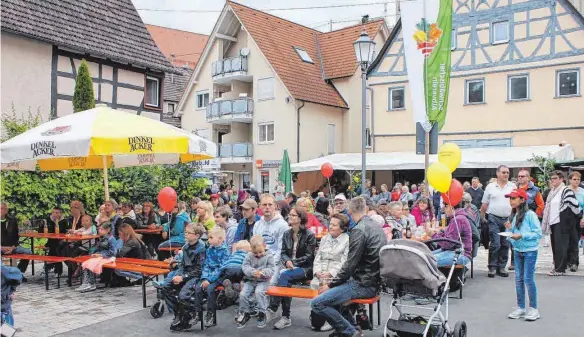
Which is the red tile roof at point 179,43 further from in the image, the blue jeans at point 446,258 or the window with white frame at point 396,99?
the blue jeans at point 446,258

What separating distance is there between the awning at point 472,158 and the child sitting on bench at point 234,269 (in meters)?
16.0

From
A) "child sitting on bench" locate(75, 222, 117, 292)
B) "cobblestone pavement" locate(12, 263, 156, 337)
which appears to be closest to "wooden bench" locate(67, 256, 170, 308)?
"child sitting on bench" locate(75, 222, 117, 292)

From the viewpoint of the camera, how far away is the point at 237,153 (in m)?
34.8

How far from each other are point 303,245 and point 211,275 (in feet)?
4.11

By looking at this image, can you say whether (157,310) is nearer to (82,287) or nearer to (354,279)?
(82,287)

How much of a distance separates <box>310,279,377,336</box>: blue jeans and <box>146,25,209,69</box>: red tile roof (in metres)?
52.9

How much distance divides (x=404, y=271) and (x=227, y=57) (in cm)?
3162

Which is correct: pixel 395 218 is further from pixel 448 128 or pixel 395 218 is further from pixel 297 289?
pixel 448 128

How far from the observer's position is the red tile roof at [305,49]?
33094 mm

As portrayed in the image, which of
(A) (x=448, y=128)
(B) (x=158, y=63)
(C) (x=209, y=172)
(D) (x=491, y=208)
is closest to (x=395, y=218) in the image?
(D) (x=491, y=208)

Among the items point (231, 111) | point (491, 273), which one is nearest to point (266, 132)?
point (231, 111)

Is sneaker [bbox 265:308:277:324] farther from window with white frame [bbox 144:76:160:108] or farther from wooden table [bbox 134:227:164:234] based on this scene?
window with white frame [bbox 144:76:160:108]

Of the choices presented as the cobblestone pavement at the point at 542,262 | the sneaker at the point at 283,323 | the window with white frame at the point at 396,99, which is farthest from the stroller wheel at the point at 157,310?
the window with white frame at the point at 396,99

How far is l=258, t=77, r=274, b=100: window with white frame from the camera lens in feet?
110
